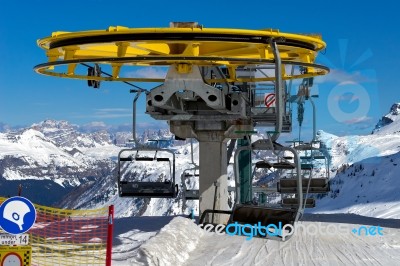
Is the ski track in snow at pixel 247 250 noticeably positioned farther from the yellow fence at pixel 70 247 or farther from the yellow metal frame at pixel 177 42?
the yellow metal frame at pixel 177 42

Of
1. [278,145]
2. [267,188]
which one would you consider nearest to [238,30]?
[278,145]

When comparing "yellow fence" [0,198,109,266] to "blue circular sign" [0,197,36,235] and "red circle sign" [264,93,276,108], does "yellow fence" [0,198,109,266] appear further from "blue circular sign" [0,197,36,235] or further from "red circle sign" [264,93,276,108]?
"red circle sign" [264,93,276,108]

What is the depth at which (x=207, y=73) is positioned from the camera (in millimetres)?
18625

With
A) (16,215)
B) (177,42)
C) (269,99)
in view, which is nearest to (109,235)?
(16,215)

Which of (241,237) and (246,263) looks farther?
(241,237)

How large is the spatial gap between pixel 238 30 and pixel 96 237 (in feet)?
30.9

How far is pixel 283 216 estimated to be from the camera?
14.3 metres

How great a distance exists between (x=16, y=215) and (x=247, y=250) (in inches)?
267

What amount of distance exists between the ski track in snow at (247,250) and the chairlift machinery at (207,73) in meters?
0.78

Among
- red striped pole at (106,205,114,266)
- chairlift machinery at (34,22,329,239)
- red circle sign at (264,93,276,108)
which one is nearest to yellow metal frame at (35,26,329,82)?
chairlift machinery at (34,22,329,239)

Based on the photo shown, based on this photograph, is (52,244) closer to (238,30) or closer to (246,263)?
(246,263)

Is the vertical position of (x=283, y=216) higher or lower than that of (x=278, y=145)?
lower

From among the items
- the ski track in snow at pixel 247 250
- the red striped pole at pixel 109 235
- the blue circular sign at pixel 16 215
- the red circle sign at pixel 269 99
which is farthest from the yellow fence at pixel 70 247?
the red circle sign at pixel 269 99

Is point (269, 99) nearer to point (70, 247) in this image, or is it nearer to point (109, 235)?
point (70, 247)
